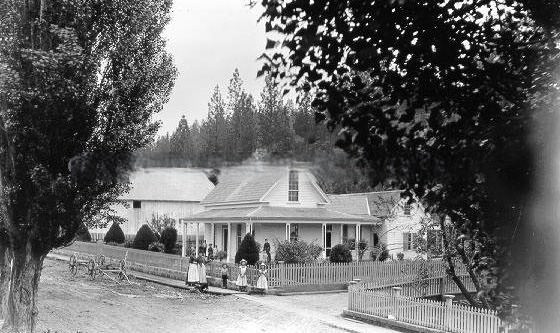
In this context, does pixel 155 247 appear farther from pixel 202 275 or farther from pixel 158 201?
pixel 158 201

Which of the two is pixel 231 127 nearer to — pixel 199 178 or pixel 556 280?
pixel 199 178

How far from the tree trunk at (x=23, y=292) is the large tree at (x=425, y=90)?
10098mm

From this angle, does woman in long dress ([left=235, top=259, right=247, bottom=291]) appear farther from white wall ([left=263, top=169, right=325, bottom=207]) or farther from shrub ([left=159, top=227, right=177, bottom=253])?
shrub ([left=159, top=227, right=177, bottom=253])

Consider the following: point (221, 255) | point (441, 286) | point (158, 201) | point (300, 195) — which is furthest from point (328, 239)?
point (158, 201)

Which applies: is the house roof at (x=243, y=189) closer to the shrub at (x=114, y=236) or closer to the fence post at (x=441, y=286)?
the shrub at (x=114, y=236)

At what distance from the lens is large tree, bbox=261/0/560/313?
15.1 feet

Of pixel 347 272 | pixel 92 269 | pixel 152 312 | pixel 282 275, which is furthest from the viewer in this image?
pixel 92 269

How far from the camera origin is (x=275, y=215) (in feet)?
111

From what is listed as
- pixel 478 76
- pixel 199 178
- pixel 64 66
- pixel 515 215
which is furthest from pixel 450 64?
pixel 199 178

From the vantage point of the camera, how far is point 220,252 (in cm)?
3619

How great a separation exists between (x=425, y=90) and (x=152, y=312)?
617 inches

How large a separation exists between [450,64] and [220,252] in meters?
32.5

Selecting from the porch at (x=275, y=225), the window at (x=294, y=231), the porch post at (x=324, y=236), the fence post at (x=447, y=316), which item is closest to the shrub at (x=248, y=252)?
the porch at (x=275, y=225)

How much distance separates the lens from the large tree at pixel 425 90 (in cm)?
461
